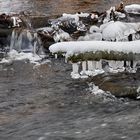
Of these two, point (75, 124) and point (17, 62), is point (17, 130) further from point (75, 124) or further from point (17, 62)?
point (17, 62)

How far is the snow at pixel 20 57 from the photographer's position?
15.0 m

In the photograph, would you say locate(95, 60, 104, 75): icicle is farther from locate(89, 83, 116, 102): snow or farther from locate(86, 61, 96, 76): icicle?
locate(89, 83, 116, 102): snow

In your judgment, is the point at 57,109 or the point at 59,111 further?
the point at 57,109

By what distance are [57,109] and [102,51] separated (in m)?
1.90

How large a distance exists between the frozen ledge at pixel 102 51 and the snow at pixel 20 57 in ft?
11.9

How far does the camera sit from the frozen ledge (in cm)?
1095

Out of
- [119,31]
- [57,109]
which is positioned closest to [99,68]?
[119,31]

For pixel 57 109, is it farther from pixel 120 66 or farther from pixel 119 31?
pixel 119 31

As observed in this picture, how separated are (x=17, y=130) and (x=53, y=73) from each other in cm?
436

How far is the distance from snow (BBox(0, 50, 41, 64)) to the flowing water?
36.1 inches

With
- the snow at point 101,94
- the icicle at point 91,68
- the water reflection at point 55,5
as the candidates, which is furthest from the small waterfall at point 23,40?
the snow at point 101,94

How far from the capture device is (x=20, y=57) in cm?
1539

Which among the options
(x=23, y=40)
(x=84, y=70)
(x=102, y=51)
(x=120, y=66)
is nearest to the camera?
(x=102, y=51)

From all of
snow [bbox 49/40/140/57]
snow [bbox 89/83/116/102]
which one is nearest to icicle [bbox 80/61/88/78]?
snow [bbox 49/40/140/57]
